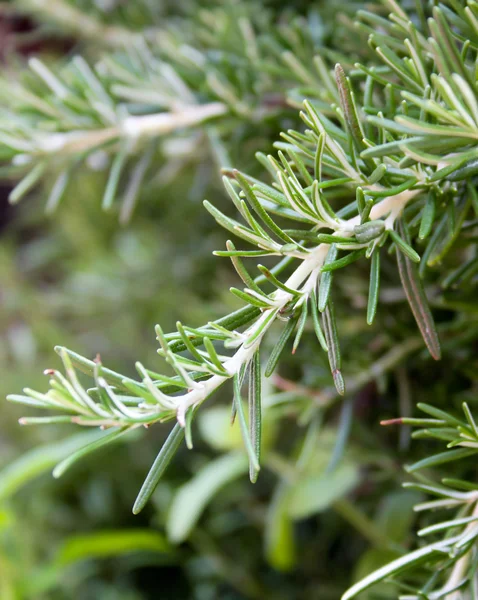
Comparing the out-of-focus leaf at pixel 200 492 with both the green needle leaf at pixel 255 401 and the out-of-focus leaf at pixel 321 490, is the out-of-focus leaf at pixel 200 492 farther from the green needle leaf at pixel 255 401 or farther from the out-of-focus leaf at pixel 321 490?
the green needle leaf at pixel 255 401

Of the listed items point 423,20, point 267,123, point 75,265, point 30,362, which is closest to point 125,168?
point 75,265

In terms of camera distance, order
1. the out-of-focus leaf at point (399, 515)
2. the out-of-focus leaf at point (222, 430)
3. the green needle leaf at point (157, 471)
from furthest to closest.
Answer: the out-of-focus leaf at point (222, 430) → the out-of-focus leaf at point (399, 515) → the green needle leaf at point (157, 471)

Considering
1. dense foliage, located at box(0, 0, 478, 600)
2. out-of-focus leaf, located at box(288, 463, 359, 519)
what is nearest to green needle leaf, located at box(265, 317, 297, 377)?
dense foliage, located at box(0, 0, 478, 600)

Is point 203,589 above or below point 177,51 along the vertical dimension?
below

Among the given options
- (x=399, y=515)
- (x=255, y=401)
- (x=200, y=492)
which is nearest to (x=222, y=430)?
(x=200, y=492)

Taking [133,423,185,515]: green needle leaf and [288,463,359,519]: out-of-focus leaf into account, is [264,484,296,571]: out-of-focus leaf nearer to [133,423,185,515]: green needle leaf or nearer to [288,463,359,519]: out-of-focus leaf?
[288,463,359,519]: out-of-focus leaf

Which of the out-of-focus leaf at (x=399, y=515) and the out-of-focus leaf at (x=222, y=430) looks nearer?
the out-of-focus leaf at (x=399, y=515)

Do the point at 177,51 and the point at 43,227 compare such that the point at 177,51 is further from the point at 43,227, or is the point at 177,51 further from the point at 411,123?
the point at 43,227

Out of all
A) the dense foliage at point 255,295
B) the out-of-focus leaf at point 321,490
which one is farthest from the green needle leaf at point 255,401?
the out-of-focus leaf at point 321,490
